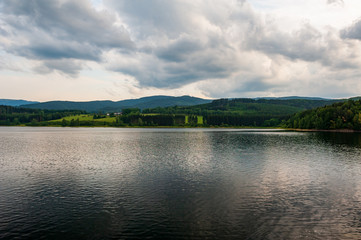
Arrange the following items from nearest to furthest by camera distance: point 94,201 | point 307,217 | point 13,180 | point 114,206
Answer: point 307,217, point 114,206, point 94,201, point 13,180

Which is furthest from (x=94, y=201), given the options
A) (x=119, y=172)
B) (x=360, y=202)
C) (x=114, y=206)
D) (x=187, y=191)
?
(x=360, y=202)

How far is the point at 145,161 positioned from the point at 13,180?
26.2 m

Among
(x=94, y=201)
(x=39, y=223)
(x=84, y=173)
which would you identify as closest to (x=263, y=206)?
(x=94, y=201)

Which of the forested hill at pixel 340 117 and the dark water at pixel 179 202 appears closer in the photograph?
the dark water at pixel 179 202

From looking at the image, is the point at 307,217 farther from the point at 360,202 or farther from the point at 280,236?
the point at 360,202

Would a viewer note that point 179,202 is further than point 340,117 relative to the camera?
No

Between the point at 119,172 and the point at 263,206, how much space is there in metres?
27.0

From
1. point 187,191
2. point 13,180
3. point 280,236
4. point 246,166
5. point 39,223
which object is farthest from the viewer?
point 246,166

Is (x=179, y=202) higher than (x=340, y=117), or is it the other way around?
(x=340, y=117)

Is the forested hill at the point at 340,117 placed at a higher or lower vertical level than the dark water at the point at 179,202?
higher

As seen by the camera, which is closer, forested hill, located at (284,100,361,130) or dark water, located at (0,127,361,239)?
dark water, located at (0,127,361,239)

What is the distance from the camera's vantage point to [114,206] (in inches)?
1078

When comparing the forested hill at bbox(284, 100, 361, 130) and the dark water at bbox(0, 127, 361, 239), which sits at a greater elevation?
the forested hill at bbox(284, 100, 361, 130)

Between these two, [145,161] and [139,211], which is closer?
[139,211]
